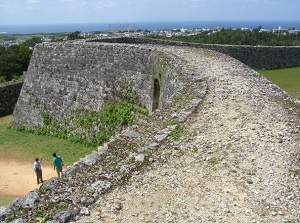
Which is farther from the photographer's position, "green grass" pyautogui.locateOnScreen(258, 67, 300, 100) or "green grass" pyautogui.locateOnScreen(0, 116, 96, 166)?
"green grass" pyautogui.locateOnScreen(258, 67, 300, 100)

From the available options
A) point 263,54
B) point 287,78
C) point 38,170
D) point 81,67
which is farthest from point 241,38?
point 38,170

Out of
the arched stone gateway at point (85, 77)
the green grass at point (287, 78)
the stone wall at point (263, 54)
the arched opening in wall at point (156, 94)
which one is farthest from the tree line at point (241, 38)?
the arched opening in wall at point (156, 94)

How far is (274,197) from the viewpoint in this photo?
5.27 meters

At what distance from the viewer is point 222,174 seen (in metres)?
5.86

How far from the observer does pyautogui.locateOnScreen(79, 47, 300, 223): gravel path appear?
16.3 feet

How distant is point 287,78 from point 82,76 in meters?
11.4

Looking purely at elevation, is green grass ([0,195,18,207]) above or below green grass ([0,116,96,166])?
below

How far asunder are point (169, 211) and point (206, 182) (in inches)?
36.5

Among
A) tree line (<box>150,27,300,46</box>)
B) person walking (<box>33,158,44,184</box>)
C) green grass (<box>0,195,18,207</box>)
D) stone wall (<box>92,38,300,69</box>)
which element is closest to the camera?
green grass (<box>0,195,18,207</box>)

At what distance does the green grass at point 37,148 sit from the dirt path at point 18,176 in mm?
493

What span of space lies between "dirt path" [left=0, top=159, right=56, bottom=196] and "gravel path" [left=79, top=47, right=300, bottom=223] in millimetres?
6513

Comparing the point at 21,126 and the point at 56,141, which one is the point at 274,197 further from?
the point at 21,126

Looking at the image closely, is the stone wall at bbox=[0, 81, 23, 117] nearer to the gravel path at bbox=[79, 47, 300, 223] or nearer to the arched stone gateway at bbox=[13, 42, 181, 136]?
the arched stone gateway at bbox=[13, 42, 181, 136]

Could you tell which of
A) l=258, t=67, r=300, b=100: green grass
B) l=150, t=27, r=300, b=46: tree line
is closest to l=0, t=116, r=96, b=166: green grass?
l=258, t=67, r=300, b=100: green grass
